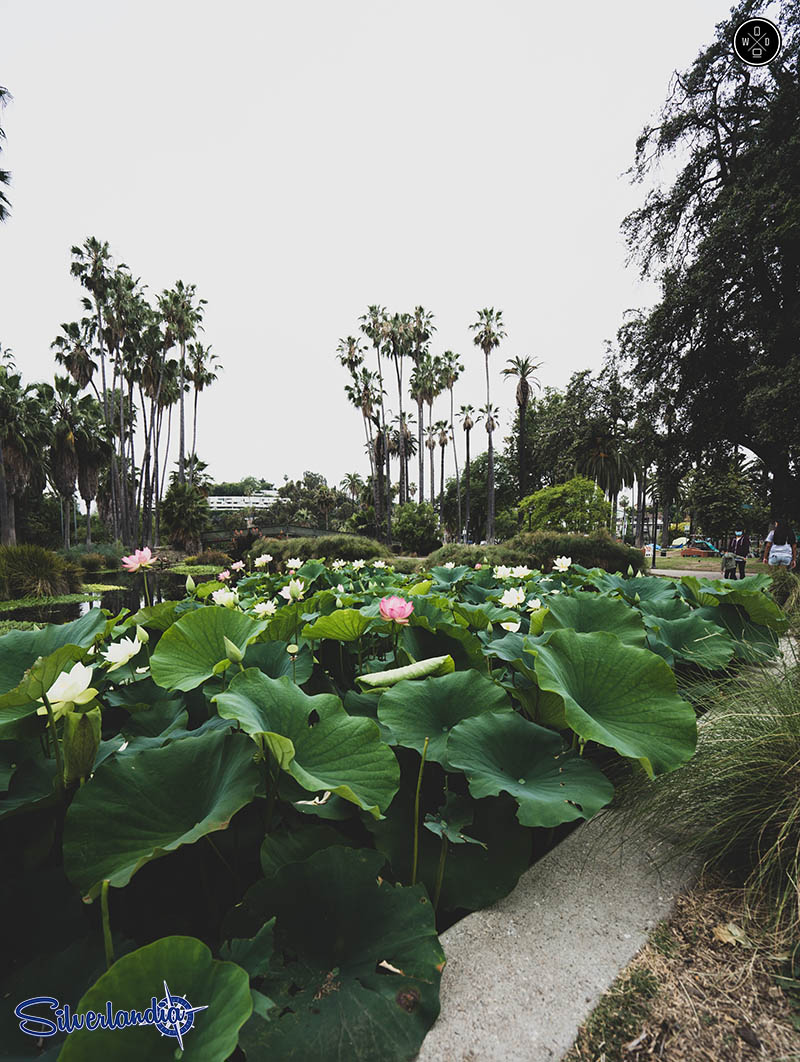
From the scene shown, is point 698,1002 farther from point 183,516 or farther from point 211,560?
point 183,516

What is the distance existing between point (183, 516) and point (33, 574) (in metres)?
19.6

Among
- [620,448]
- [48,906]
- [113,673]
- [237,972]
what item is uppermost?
[620,448]

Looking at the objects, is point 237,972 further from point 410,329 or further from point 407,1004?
point 410,329

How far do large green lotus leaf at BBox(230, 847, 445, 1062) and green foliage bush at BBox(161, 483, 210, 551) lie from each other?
35.0 meters

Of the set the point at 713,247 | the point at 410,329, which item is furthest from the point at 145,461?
the point at 713,247

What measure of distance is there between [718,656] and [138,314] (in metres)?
38.1

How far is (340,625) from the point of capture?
1.84 metres

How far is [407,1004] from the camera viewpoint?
36.7 inches

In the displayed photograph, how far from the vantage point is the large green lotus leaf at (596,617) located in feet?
6.63

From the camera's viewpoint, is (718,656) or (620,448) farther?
(620,448)

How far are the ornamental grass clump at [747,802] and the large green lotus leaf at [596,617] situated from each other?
408 mm

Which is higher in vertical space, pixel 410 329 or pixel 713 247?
pixel 410 329

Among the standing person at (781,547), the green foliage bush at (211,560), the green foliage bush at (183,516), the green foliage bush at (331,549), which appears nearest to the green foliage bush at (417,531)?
the green foliage bush at (211,560)

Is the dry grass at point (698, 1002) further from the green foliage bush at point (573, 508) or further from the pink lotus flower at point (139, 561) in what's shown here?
A: the green foliage bush at point (573, 508)
